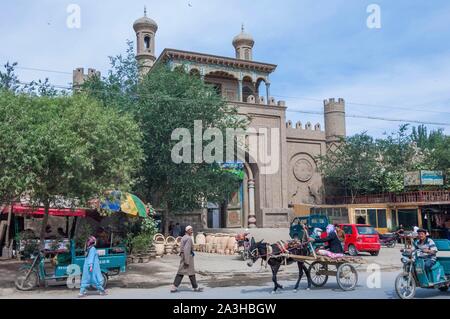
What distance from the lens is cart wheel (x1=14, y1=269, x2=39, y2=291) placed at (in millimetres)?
10849

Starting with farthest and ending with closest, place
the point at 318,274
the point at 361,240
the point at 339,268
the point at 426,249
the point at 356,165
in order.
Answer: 1. the point at 356,165
2. the point at 361,240
3. the point at 318,274
4. the point at 339,268
5. the point at 426,249

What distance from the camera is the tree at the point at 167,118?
70.4 ft

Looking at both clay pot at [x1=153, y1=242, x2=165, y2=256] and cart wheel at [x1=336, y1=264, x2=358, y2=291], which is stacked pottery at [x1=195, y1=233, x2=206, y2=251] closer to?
clay pot at [x1=153, y1=242, x2=165, y2=256]

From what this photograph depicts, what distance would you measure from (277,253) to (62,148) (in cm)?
560

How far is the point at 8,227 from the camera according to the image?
17906mm

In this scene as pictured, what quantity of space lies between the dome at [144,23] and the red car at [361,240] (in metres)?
22.5

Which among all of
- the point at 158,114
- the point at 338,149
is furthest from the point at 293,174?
the point at 158,114

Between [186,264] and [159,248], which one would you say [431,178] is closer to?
[159,248]

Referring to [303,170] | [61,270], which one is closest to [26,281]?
[61,270]

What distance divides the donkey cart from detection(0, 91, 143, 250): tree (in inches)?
217

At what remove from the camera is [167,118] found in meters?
21.4

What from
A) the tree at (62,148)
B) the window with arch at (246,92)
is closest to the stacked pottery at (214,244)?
the tree at (62,148)

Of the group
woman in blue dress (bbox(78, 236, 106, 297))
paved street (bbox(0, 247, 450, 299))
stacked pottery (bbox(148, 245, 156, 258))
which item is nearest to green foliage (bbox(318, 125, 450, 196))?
paved street (bbox(0, 247, 450, 299))
